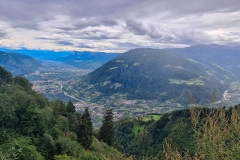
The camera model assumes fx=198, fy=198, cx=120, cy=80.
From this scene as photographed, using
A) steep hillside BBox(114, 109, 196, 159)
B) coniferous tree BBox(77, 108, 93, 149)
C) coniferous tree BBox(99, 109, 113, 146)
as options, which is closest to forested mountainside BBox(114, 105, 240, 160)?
steep hillside BBox(114, 109, 196, 159)

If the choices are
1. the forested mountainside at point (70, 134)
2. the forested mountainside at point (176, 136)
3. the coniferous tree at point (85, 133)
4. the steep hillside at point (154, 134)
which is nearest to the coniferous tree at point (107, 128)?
the forested mountainside at point (70, 134)

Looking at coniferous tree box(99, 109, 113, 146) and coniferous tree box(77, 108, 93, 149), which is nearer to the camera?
coniferous tree box(77, 108, 93, 149)

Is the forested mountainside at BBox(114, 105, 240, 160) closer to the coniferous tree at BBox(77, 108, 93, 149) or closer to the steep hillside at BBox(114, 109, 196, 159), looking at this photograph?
the steep hillside at BBox(114, 109, 196, 159)

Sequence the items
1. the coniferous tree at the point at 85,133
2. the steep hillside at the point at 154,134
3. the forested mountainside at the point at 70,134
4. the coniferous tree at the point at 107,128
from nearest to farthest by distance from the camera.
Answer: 1. the forested mountainside at the point at 70,134
2. the coniferous tree at the point at 85,133
3. the coniferous tree at the point at 107,128
4. the steep hillside at the point at 154,134

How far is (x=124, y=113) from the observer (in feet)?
651

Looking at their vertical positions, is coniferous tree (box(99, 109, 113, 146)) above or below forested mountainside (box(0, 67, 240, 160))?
below

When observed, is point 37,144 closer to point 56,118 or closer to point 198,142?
point 56,118

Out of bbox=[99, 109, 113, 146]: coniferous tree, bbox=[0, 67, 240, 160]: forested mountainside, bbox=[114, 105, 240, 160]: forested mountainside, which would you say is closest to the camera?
bbox=[114, 105, 240, 160]: forested mountainside

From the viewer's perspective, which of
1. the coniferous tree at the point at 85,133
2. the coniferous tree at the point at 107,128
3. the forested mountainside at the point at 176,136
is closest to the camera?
the forested mountainside at the point at 176,136

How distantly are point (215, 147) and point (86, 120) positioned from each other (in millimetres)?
33513

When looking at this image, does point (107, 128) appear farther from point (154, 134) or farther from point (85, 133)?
point (154, 134)

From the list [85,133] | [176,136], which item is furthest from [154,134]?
[85,133]

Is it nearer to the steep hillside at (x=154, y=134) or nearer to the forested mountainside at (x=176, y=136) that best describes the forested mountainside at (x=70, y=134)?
the forested mountainside at (x=176, y=136)

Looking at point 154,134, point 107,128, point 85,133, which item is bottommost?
point 154,134
